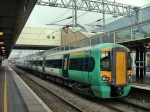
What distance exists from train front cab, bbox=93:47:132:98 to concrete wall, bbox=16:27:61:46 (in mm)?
35868

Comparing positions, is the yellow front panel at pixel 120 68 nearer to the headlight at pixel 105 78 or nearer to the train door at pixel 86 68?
the headlight at pixel 105 78

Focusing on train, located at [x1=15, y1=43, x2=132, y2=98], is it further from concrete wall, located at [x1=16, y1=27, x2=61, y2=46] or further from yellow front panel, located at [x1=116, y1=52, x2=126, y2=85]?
concrete wall, located at [x1=16, y1=27, x2=61, y2=46]

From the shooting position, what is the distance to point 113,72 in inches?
469

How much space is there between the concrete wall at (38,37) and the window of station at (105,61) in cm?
3580

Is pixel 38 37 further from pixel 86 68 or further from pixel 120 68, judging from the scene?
pixel 120 68

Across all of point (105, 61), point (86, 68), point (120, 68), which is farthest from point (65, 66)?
point (120, 68)

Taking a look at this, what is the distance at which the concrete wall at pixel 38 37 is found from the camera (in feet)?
155

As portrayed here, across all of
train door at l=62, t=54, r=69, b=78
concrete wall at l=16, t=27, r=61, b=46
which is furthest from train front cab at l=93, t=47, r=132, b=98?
concrete wall at l=16, t=27, r=61, b=46

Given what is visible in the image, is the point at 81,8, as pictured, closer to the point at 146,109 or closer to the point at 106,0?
the point at 106,0

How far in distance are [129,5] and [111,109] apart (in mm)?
24947

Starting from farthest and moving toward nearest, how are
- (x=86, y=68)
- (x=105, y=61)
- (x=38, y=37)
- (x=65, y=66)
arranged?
(x=38, y=37)
(x=65, y=66)
(x=86, y=68)
(x=105, y=61)

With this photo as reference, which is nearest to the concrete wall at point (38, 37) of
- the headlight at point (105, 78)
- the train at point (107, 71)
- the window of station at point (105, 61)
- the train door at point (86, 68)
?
the train door at point (86, 68)

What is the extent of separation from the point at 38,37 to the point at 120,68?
37.0 m

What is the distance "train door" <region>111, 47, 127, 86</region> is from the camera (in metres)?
11.9
